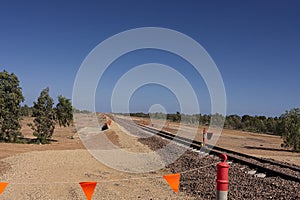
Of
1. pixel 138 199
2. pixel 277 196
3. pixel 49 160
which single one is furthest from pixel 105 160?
pixel 277 196

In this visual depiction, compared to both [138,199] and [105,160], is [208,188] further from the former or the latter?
[105,160]

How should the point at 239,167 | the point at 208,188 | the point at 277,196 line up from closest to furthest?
the point at 277,196 → the point at 208,188 → the point at 239,167

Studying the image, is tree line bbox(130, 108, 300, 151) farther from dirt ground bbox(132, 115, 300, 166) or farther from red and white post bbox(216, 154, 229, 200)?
red and white post bbox(216, 154, 229, 200)

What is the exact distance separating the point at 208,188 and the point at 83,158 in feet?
25.3

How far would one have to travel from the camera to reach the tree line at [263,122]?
2386 cm

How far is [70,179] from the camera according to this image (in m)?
10.1

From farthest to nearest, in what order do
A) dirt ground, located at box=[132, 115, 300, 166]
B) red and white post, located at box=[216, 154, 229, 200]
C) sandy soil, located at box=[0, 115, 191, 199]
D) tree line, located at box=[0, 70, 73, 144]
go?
tree line, located at box=[0, 70, 73, 144]
dirt ground, located at box=[132, 115, 300, 166]
sandy soil, located at box=[0, 115, 191, 199]
red and white post, located at box=[216, 154, 229, 200]

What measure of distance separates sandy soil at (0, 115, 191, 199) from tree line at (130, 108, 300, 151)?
1559 cm

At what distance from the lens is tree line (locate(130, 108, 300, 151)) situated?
23.9 m

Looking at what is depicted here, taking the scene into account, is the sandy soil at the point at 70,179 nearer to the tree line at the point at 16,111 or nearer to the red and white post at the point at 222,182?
the red and white post at the point at 222,182

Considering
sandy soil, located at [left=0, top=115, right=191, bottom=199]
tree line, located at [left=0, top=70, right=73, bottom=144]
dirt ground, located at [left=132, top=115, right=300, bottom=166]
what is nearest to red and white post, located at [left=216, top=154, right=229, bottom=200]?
sandy soil, located at [left=0, top=115, right=191, bottom=199]

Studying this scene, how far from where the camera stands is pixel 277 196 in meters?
7.09

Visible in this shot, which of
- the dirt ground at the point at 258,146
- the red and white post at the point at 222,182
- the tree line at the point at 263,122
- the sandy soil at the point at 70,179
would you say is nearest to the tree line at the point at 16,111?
the sandy soil at the point at 70,179

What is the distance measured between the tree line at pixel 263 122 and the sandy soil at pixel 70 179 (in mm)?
15593
